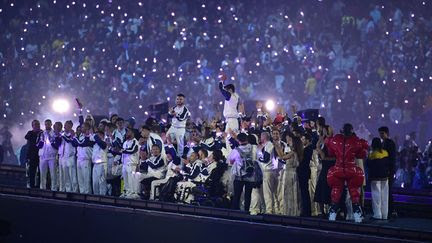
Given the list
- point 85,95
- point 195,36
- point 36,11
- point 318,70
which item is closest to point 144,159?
point 318,70

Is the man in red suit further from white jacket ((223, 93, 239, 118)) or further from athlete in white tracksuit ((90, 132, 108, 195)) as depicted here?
athlete in white tracksuit ((90, 132, 108, 195))

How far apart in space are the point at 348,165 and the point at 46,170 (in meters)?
8.94

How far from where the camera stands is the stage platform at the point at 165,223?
44.5ft

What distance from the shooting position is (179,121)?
18922mm

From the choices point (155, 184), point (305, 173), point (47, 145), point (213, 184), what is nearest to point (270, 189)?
point (305, 173)

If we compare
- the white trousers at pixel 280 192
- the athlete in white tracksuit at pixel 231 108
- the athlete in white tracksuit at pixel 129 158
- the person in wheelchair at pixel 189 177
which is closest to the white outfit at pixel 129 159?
the athlete in white tracksuit at pixel 129 158

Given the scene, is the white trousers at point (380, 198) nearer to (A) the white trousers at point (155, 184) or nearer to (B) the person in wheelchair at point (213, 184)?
(B) the person in wheelchair at point (213, 184)

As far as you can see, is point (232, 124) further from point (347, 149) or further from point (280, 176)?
point (347, 149)

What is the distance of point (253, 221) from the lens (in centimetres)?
1503

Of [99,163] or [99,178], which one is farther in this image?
[99,178]

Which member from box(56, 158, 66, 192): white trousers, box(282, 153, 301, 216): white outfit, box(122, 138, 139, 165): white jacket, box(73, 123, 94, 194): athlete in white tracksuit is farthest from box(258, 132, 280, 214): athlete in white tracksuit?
box(56, 158, 66, 192): white trousers

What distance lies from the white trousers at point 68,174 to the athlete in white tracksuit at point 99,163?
83 cm

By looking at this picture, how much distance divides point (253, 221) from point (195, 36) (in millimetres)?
20547

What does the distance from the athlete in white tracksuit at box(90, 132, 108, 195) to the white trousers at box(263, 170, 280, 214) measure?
4392 millimetres
